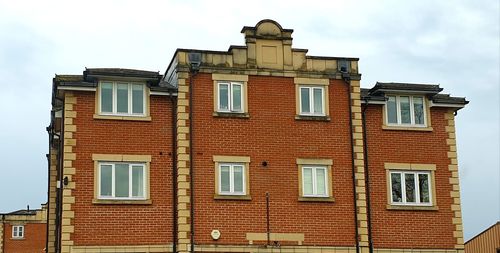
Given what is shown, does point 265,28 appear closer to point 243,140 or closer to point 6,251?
point 243,140

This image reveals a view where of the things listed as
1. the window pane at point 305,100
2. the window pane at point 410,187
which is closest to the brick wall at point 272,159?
the window pane at point 305,100

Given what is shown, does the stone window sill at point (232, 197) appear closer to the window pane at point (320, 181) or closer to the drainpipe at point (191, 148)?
the drainpipe at point (191, 148)

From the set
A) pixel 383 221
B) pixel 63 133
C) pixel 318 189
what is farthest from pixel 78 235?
pixel 383 221

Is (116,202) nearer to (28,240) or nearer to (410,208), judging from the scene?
(410,208)

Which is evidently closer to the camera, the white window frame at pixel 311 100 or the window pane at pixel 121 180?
the window pane at pixel 121 180

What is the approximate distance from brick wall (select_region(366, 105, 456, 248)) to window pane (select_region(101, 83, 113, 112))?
31.4 feet

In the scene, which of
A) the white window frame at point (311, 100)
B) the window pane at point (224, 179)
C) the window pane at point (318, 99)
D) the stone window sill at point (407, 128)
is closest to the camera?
the window pane at point (224, 179)

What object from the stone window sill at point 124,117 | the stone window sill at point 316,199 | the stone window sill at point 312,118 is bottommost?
the stone window sill at point 316,199

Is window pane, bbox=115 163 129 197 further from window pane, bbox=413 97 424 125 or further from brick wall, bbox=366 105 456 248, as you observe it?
window pane, bbox=413 97 424 125

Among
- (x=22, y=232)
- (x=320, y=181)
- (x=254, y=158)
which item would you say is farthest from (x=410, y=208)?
(x=22, y=232)

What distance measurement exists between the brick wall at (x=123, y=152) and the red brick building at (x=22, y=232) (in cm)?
4111

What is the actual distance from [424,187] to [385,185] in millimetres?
1570

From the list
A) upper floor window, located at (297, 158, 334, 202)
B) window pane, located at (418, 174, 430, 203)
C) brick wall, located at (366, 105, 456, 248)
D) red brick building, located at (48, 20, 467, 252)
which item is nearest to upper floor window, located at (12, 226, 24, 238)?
red brick building, located at (48, 20, 467, 252)

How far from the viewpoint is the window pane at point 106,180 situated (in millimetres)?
28922
